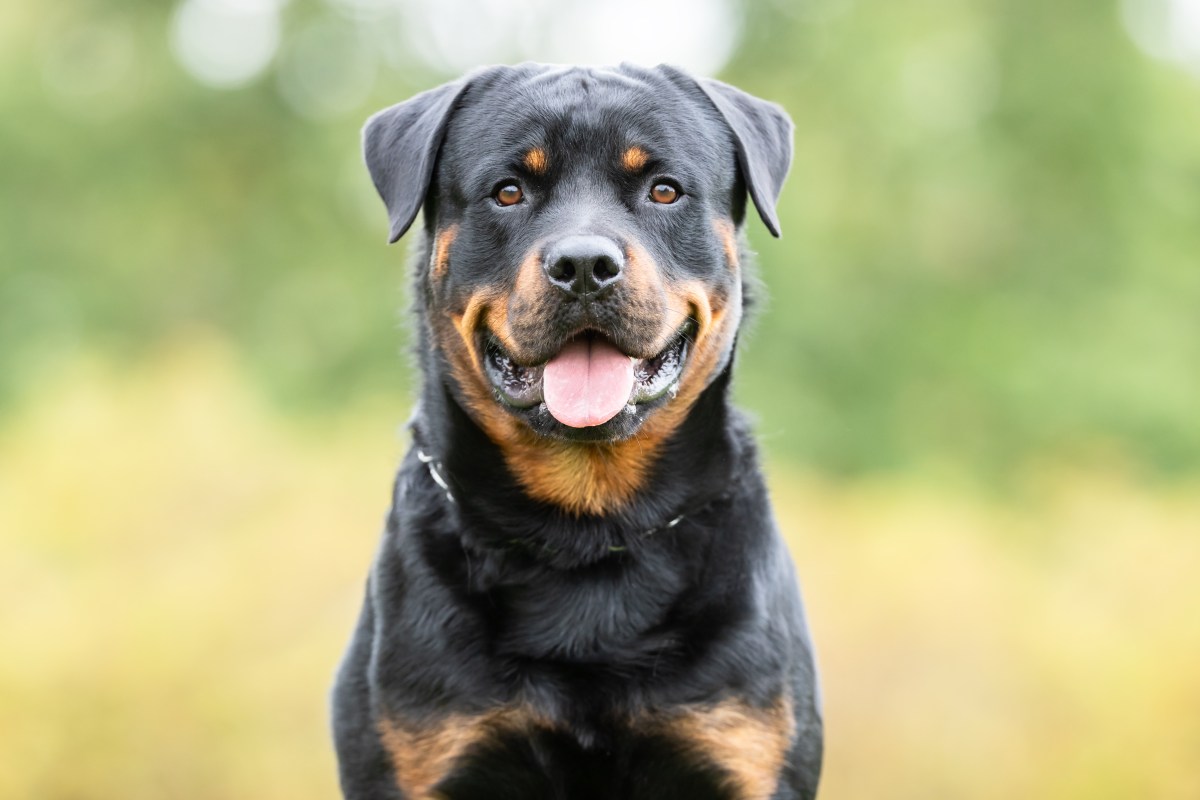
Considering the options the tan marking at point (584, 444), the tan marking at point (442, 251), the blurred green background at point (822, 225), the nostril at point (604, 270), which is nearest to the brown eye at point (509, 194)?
the tan marking at point (442, 251)

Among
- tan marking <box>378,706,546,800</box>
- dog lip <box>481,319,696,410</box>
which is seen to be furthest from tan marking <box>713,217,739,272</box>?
tan marking <box>378,706,546,800</box>

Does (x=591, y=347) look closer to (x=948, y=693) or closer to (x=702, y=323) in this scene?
(x=702, y=323)

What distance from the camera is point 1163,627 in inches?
289

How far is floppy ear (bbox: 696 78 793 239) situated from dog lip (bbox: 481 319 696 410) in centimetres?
42

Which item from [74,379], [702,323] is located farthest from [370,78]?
[702,323]

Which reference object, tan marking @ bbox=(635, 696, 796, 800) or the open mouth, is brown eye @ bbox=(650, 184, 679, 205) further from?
tan marking @ bbox=(635, 696, 796, 800)

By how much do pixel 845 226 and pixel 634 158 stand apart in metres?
12.1

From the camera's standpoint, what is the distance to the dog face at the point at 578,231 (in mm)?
3775

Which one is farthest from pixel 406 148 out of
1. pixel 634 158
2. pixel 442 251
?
pixel 634 158

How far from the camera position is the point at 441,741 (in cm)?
372

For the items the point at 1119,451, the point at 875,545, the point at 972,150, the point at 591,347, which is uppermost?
the point at 591,347

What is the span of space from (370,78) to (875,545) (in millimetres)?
9765

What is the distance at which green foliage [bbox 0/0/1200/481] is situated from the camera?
49.3ft

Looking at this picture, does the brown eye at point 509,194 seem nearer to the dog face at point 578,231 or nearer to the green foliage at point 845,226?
the dog face at point 578,231
